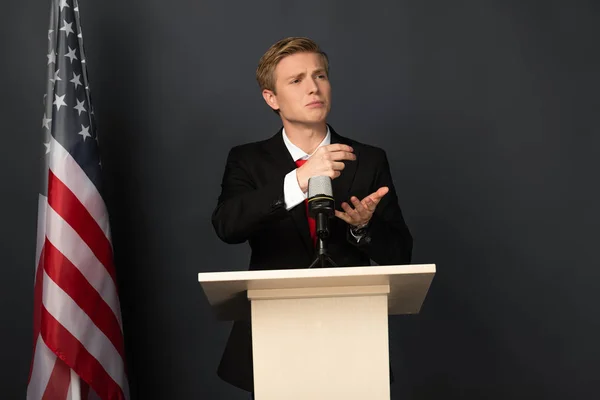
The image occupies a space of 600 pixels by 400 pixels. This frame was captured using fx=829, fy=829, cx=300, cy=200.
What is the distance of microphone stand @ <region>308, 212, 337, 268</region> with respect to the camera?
1.97 metres

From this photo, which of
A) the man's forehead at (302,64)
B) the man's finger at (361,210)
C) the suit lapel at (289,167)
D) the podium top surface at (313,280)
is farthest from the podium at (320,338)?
the man's forehead at (302,64)

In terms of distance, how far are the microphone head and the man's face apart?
56 cm

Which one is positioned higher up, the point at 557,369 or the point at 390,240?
the point at 390,240

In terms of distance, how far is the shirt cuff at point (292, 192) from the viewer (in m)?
2.14

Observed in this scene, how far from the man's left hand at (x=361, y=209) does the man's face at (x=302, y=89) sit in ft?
1.56

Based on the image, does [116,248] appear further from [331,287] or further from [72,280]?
[331,287]

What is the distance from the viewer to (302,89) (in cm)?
257

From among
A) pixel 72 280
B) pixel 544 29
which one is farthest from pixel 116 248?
pixel 544 29

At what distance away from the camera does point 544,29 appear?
4.07 meters

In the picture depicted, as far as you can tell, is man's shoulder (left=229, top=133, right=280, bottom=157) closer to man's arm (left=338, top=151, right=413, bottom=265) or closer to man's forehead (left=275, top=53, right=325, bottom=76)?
man's forehead (left=275, top=53, right=325, bottom=76)

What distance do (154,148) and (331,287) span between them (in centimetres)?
209

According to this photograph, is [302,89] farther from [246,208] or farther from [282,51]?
[246,208]

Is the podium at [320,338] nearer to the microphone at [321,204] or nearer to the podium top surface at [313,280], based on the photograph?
the podium top surface at [313,280]

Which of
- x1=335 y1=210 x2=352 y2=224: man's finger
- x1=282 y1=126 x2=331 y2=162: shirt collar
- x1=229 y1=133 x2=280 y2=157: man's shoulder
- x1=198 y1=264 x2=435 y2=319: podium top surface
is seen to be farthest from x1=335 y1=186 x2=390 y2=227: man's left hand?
x1=229 y1=133 x2=280 y2=157: man's shoulder
